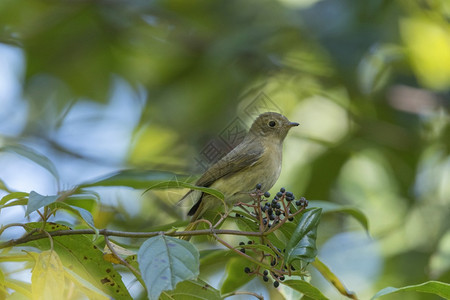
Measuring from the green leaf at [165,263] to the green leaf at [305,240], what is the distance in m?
0.40

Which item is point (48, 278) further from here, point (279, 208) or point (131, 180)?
point (131, 180)

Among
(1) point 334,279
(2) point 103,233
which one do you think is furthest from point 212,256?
(2) point 103,233

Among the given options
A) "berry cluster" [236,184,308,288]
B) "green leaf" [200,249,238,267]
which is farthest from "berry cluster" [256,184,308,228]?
"green leaf" [200,249,238,267]

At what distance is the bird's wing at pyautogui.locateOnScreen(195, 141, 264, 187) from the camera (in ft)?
12.7

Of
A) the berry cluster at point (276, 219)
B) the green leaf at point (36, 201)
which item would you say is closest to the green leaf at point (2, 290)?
the green leaf at point (36, 201)

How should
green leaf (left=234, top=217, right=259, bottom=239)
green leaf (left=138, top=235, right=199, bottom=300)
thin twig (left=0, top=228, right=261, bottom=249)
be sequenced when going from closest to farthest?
1. green leaf (left=138, top=235, right=199, bottom=300)
2. thin twig (left=0, top=228, right=261, bottom=249)
3. green leaf (left=234, top=217, right=259, bottom=239)

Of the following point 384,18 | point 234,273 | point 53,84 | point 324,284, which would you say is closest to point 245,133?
point 234,273

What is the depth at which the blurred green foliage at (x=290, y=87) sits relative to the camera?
5.76 m

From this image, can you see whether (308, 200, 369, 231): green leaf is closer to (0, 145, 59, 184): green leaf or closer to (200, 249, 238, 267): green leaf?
(200, 249, 238, 267): green leaf

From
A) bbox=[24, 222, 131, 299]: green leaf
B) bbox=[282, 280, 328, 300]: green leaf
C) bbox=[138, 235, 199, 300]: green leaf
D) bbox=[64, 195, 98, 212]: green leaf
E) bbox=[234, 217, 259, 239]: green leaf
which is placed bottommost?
bbox=[64, 195, 98, 212]: green leaf

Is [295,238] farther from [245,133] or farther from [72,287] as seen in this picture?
[245,133]

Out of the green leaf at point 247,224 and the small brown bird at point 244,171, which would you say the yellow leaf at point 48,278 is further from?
the small brown bird at point 244,171

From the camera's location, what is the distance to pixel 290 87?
6.68m

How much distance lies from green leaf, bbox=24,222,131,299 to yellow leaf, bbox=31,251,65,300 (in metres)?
0.20
